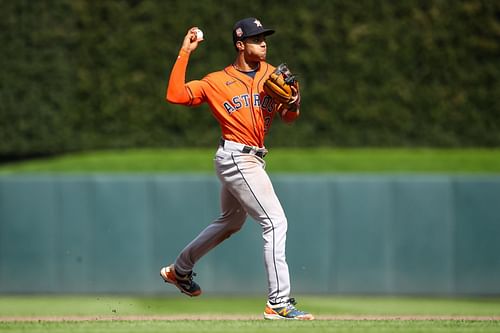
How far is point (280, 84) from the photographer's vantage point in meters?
6.09

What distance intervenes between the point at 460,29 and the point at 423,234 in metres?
3.50

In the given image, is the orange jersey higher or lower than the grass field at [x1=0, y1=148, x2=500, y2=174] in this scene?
higher

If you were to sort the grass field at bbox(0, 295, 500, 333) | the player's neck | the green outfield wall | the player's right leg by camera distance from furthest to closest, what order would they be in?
1. the green outfield wall
2. the player's right leg
3. the player's neck
4. the grass field at bbox(0, 295, 500, 333)

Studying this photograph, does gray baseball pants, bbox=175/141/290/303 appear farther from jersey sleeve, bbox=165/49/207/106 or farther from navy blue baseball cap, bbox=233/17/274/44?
navy blue baseball cap, bbox=233/17/274/44

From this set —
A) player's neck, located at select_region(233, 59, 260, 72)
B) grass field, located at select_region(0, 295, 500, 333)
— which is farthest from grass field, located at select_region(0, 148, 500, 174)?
player's neck, located at select_region(233, 59, 260, 72)

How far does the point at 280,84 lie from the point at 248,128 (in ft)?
1.20

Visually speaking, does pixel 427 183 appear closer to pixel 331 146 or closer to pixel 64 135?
pixel 331 146

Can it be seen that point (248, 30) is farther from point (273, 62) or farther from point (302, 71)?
point (302, 71)

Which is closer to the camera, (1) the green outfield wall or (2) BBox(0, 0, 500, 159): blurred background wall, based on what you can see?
(1) the green outfield wall

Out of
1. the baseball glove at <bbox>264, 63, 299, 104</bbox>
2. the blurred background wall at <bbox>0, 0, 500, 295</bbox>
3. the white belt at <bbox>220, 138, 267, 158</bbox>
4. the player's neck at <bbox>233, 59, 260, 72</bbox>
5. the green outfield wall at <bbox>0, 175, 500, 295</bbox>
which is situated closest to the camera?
the baseball glove at <bbox>264, 63, 299, 104</bbox>

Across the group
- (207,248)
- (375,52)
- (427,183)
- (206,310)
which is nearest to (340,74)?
(375,52)

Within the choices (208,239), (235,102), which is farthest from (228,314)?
(235,102)

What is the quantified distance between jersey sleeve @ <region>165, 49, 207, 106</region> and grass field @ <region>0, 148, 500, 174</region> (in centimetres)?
510

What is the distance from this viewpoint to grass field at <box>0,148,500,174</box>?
1155 centimetres
